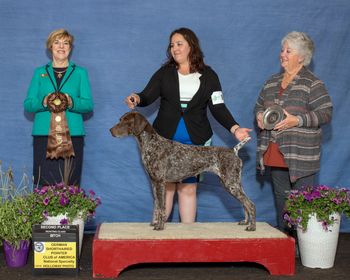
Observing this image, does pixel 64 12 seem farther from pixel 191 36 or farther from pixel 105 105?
pixel 191 36

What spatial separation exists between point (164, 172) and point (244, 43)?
73.5 inches

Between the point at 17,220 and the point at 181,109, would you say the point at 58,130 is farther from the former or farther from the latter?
the point at 181,109

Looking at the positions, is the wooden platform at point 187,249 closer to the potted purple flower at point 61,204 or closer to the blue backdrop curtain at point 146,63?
the potted purple flower at point 61,204

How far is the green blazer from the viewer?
4590mm

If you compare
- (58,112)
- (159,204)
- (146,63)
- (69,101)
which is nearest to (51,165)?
(58,112)

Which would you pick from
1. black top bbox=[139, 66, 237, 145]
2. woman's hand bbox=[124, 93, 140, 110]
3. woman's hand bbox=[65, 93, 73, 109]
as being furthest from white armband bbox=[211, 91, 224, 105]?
woman's hand bbox=[65, 93, 73, 109]

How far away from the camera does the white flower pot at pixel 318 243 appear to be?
4.23 meters

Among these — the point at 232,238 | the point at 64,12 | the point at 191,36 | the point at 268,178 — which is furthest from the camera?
the point at 268,178

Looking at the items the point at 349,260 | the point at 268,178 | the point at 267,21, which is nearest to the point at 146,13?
the point at 267,21

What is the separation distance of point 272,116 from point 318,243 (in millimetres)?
1035

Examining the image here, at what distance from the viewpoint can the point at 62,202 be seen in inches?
166

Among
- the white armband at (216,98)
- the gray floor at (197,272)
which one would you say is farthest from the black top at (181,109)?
the gray floor at (197,272)

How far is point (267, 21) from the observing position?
211 inches

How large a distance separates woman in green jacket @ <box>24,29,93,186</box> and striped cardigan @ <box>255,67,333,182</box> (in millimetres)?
1656
